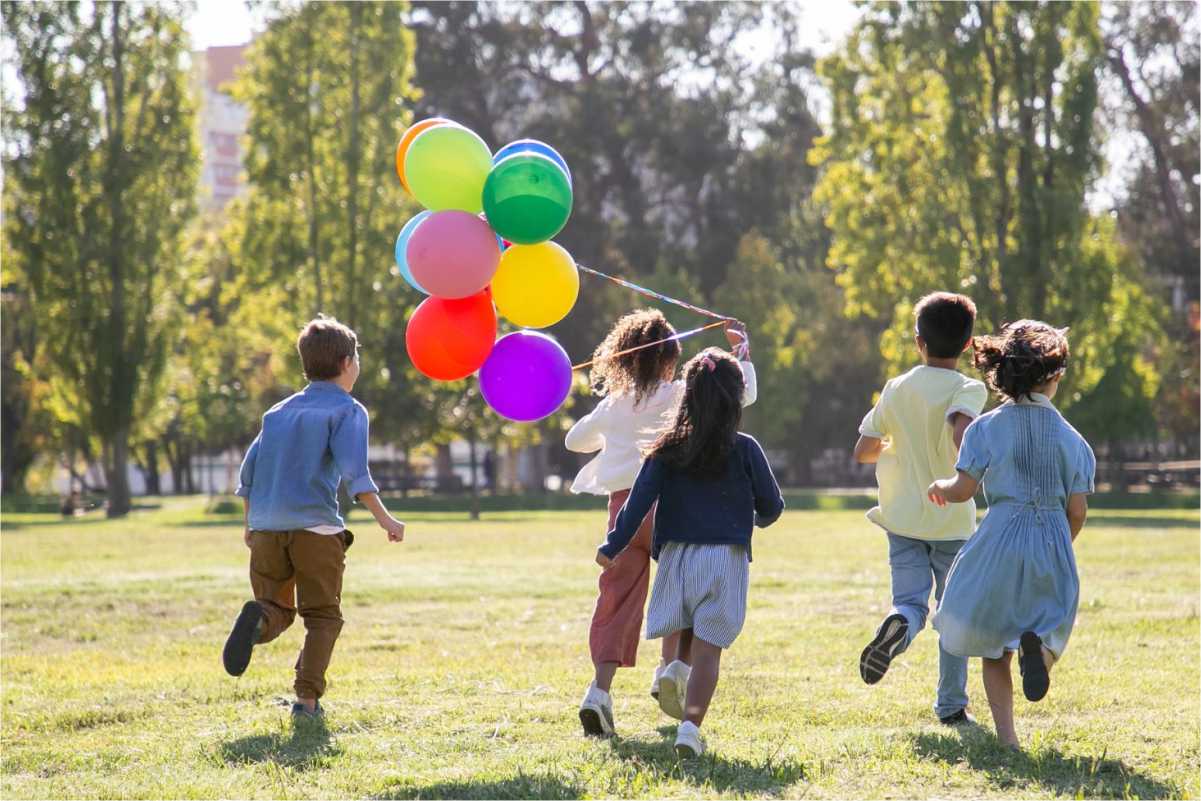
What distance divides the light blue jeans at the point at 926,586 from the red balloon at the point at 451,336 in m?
2.13

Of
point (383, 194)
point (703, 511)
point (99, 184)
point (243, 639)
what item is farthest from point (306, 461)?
point (99, 184)

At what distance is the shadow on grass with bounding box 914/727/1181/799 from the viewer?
4867mm

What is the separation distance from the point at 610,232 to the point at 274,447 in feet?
126

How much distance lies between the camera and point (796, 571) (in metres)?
15.0

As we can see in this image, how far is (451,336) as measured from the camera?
691 centimetres

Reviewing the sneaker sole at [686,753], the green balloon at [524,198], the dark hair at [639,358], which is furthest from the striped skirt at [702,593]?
the green balloon at [524,198]

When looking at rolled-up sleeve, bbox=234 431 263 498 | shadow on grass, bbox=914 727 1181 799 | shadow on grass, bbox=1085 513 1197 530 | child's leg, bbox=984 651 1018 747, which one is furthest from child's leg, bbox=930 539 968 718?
shadow on grass, bbox=1085 513 1197 530

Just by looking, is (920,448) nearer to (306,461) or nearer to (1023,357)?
(1023,357)

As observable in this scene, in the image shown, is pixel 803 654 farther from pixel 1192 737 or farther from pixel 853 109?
pixel 853 109

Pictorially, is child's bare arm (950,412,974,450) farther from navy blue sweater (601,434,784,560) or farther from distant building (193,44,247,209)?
distant building (193,44,247,209)

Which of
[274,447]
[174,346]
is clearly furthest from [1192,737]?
[174,346]

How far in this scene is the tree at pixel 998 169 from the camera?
3053 centimetres

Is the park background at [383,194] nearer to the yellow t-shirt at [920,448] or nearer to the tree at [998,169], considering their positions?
the tree at [998,169]

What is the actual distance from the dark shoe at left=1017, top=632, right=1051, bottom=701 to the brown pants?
288 centimetres
